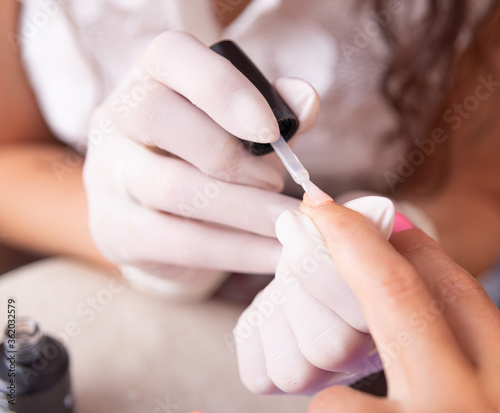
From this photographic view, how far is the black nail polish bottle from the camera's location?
39 centimetres

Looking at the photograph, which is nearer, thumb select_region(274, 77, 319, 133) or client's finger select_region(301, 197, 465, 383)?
client's finger select_region(301, 197, 465, 383)

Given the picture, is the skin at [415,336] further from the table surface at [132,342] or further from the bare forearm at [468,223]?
the bare forearm at [468,223]

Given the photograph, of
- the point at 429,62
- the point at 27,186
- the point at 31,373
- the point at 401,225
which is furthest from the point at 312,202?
the point at 27,186

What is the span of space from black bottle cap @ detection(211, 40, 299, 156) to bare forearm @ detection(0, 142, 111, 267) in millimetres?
416

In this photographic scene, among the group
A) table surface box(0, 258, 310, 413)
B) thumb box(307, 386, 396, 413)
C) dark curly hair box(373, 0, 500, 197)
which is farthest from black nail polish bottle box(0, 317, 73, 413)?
dark curly hair box(373, 0, 500, 197)

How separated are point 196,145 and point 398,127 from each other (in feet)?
1.44

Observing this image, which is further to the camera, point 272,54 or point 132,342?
point 272,54

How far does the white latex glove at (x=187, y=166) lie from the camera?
386 mm

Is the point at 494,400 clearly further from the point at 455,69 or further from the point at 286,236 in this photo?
the point at 455,69

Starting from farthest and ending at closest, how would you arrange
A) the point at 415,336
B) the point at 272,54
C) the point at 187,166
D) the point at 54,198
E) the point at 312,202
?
the point at 54,198 → the point at 272,54 → the point at 187,166 → the point at 312,202 → the point at 415,336

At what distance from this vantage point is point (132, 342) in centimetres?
51

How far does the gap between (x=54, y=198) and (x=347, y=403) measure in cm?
65

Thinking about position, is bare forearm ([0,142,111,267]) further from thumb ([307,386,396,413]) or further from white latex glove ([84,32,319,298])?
thumb ([307,386,396,413])

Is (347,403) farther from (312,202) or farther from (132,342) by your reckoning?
(132,342)
